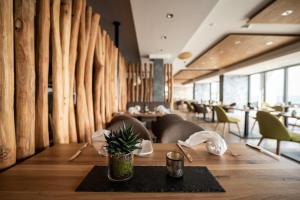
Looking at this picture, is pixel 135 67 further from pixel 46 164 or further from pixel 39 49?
pixel 46 164

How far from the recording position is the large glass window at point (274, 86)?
8.07 m

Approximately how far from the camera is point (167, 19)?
2.95 metres

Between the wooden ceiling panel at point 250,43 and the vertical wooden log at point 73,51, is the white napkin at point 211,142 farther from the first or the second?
the wooden ceiling panel at point 250,43

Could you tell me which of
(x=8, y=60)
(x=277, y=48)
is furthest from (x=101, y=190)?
(x=277, y=48)

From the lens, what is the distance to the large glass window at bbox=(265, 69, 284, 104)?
807 cm

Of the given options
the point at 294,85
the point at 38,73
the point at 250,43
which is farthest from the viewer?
the point at 294,85

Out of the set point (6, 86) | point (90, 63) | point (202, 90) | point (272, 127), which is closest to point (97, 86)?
point (90, 63)

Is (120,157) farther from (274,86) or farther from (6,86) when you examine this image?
(274,86)

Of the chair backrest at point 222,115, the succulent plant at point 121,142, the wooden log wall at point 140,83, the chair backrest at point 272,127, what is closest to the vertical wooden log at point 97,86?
the succulent plant at point 121,142

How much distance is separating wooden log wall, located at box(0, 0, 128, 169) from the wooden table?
20 centimetres

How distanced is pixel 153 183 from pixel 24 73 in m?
1.04

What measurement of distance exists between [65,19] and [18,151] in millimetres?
1096

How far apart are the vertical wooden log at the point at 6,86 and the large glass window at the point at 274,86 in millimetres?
10322

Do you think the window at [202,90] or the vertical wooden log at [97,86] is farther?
the window at [202,90]
